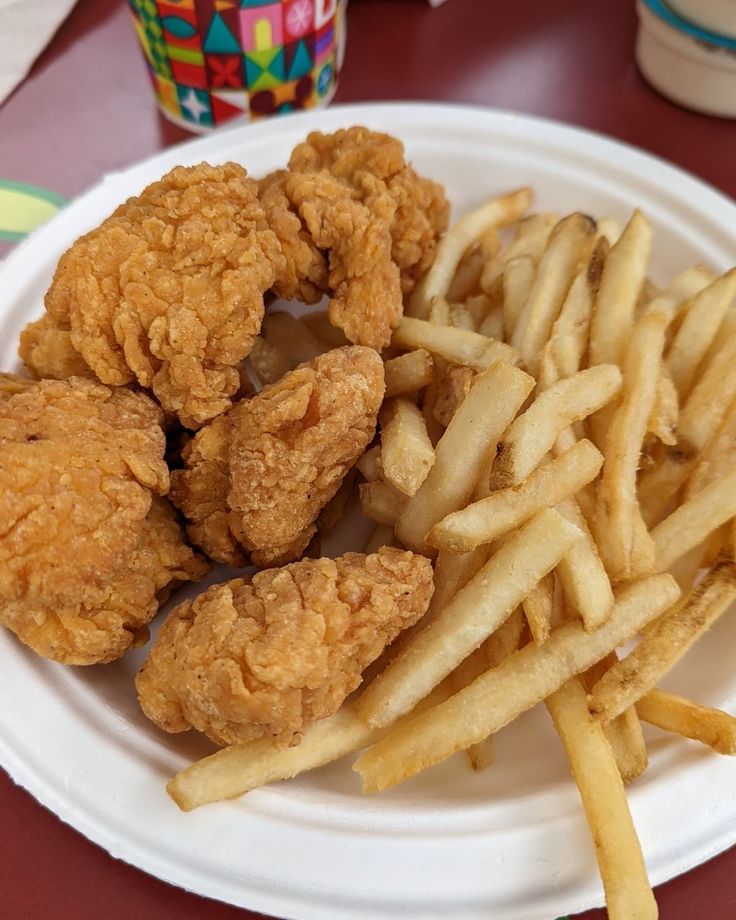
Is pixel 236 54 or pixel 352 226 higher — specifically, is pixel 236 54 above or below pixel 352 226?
above

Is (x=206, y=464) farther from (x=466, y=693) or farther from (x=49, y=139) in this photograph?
(x=49, y=139)

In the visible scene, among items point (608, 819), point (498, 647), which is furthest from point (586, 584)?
point (608, 819)

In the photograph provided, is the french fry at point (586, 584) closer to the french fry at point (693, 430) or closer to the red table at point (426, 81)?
the french fry at point (693, 430)

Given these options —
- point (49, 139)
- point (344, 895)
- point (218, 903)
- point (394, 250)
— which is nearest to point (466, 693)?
point (344, 895)

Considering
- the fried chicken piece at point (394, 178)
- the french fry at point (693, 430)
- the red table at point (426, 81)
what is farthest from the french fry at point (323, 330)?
the red table at point (426, 81)

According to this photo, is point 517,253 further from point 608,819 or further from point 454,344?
point 608,819

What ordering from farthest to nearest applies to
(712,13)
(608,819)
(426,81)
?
(426,81), (712,13), (608,819)
